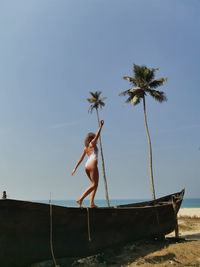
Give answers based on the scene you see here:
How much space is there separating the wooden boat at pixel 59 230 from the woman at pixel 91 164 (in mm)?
537

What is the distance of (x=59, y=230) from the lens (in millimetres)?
5039

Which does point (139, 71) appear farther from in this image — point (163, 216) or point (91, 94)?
point (163, 216)

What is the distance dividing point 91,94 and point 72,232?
73.3 ft

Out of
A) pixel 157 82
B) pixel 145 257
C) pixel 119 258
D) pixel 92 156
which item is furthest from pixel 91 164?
pixel 157 82

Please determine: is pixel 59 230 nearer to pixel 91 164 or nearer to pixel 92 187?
pixel 92 187

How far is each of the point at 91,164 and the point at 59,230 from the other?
1.89 m

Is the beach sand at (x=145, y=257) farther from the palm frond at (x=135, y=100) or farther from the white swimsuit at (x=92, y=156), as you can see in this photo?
the palm frond at (x=135, y=100)

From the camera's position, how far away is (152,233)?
7176 mm

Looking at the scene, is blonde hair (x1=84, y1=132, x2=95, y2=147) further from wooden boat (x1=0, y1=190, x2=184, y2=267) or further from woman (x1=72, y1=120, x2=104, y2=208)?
wooden boat (x1=0, y1=190, x2=184, y2=267)

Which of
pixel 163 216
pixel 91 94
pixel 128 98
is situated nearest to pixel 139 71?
pixel 128 98

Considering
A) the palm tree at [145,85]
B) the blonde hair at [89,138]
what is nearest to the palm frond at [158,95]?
the palm tree at [145,85]

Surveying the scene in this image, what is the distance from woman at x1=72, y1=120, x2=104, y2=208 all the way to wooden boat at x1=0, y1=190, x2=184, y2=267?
0.54 metres

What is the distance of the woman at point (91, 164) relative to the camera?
583 centimetres

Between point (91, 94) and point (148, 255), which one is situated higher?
point (91, 94)
